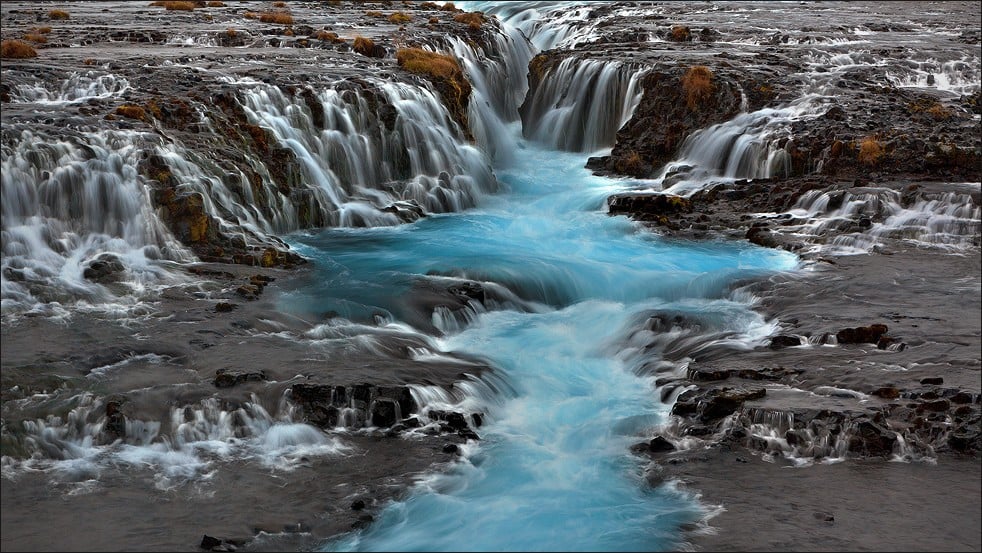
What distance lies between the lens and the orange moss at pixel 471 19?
34188 mm

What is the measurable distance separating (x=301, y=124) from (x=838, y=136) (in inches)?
441

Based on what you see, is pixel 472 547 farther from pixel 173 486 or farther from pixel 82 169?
pixel 82 169

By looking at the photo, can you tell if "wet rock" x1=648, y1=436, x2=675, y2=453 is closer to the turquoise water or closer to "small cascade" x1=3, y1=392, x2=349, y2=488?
the turquoise water

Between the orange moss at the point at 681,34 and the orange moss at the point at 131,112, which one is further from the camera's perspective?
the orange moss at the point at 681,34

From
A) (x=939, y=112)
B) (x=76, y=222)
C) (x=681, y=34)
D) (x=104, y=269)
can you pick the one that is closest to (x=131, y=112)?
(x=76, y=222)

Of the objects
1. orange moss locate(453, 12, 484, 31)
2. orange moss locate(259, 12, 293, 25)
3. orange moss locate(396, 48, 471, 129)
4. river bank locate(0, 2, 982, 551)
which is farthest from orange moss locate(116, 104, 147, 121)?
orange moss locate(453, 12, 484, 31)

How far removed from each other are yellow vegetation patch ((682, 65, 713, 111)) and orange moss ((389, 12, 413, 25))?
487 inches

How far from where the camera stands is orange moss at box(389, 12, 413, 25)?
1358 inches

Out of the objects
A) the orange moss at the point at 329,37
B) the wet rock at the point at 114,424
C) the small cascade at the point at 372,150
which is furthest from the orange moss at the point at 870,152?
the wet rock at the point at 114,424

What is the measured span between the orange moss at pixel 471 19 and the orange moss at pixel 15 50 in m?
15.3

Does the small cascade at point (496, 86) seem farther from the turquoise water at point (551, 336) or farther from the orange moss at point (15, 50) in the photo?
the orange moss at point (15, 50)

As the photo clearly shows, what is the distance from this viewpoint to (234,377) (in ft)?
40.2

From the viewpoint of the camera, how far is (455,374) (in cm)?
1338

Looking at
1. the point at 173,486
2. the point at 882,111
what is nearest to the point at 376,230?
the point at 173,486
